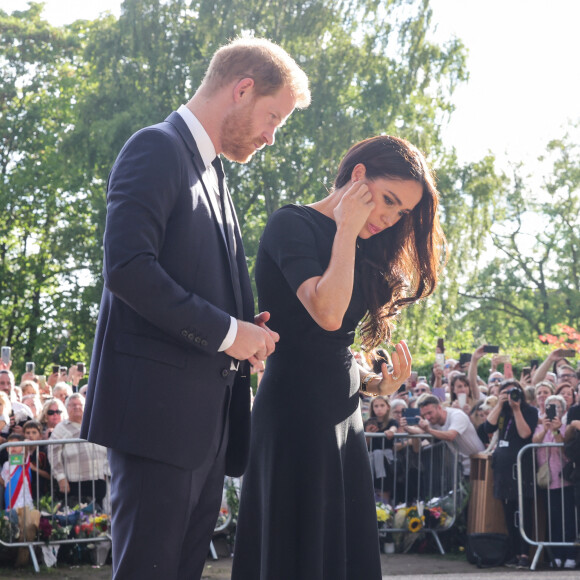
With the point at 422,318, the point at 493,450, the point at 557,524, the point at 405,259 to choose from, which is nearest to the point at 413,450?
Answer: the point at 493,450

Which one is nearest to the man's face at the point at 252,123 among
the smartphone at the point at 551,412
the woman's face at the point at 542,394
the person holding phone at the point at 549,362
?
the smartphone at the point at 551,412

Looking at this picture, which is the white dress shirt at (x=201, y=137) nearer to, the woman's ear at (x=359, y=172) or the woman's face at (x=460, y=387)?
the woman's ear at (x=359, y=172)

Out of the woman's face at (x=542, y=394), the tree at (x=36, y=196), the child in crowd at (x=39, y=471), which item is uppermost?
the tree at (x=36, y=196)

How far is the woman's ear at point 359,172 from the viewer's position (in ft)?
9.77

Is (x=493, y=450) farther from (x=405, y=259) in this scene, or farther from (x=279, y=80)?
(x=279, y=80)

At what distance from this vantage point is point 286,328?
2.91 meters

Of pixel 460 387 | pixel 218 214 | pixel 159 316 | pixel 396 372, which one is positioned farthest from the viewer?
pixel 460 387

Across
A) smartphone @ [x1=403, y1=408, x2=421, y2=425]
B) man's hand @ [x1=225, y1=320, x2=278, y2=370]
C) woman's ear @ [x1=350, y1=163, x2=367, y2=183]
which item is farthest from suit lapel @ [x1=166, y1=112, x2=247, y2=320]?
smartphone @ [x1=403, y1=408, x2=421, y2=425]

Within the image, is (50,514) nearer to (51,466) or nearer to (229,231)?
(51,466)

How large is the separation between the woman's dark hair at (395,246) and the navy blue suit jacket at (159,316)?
2.27 ft

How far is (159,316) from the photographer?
2297 mm

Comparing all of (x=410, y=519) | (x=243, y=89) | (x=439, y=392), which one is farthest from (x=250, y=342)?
(x=439, y=392)

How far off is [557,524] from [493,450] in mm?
1044

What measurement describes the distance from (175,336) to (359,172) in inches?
37.4
